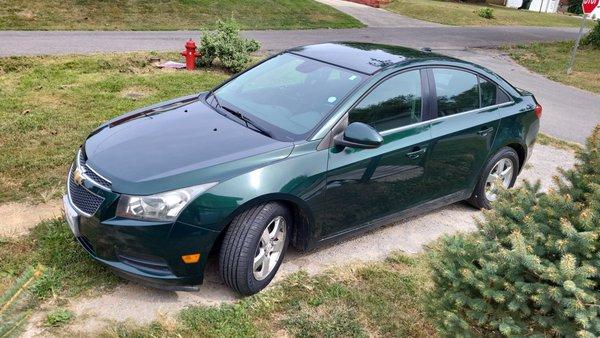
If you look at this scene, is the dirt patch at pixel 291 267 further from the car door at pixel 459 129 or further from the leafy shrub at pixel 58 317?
the car door at pixel 459 129

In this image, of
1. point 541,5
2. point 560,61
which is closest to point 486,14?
point 560,61

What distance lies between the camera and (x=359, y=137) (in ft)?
12.4

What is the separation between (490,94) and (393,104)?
137cm

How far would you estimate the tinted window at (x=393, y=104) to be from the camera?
163 inches

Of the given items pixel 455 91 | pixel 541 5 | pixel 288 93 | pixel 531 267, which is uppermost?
pixel 541 5

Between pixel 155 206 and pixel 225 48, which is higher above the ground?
pixel 155 206

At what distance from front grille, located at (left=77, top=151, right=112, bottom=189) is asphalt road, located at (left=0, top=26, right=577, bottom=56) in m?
8.43

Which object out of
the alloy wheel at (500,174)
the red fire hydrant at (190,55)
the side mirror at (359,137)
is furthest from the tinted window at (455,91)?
the red fire hydrant at (190,55)

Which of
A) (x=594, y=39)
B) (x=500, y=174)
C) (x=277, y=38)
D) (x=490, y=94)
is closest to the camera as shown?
(x=490, y=94)

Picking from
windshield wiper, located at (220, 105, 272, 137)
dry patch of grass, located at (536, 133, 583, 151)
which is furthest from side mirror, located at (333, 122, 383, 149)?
dry patch of grass, located at (536, 133, 583, 151)

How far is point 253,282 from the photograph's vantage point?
11.8 feet

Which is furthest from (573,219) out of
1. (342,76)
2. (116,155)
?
(116,155)

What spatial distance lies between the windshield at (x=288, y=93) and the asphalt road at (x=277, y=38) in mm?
8114

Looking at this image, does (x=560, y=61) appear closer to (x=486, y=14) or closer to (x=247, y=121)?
(x=486, y=14)
